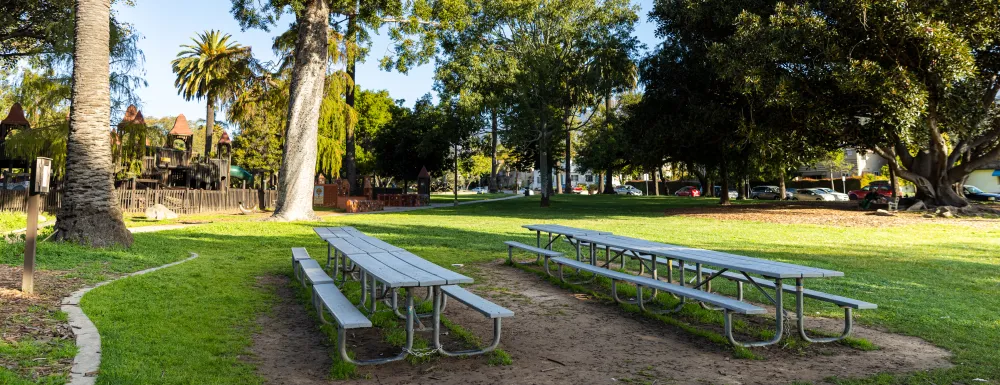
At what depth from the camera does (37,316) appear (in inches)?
217

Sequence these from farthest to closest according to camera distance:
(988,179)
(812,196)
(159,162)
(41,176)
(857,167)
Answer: (857,167) → (988,179) → (812,196) → (159,162) → (41,176)

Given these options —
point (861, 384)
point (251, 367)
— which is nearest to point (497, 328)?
point (251, 367)

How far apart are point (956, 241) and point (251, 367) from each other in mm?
16257

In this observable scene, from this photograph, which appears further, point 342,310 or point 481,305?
Result: point 481,305

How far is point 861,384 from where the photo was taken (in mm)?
4066

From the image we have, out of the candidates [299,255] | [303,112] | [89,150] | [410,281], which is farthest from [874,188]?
[410,281]

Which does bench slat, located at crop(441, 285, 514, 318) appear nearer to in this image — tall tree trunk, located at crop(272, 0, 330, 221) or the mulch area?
the mulch area

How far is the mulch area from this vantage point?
4113 mm

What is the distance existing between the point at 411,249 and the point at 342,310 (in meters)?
7.19

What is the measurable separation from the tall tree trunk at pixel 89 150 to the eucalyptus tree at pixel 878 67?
1828cm

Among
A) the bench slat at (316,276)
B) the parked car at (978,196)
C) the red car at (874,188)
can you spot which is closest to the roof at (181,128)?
the bench slat at (316,276)

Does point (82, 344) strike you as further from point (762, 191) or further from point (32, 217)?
point (762, 191)

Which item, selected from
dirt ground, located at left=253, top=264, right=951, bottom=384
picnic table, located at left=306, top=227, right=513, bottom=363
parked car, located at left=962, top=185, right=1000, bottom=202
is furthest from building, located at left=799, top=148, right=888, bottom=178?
picnic table, located at left=306, top=227, right=513, bottom=363

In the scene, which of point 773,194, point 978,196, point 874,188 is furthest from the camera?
point 773,194
